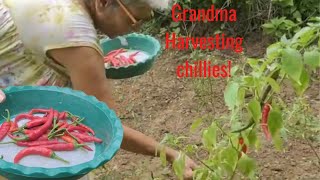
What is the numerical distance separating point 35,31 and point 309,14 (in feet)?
7.21

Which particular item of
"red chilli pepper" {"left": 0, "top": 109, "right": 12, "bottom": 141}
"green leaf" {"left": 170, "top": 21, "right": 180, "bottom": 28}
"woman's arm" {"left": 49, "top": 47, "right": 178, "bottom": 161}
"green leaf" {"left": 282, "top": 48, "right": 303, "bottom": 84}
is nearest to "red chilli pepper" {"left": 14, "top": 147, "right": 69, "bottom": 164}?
"red chilli pepper" {"left": 0, "top": 109, "right": 12, "bottom": 141}

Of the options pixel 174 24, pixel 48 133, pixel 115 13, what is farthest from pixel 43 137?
pixel 174 24

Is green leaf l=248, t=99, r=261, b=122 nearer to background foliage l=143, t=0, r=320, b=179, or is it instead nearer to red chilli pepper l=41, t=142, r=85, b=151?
background foliage l=143, t=0, r=320, b=179

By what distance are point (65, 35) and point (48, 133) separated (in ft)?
0.90

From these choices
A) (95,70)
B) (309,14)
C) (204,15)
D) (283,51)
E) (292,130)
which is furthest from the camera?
(204,15)

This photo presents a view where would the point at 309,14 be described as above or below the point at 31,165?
below

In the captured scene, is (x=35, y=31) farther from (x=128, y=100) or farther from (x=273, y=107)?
(x=128, y=100)

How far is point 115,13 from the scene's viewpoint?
164cm

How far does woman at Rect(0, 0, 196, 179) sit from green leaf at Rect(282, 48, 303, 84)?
0.67m

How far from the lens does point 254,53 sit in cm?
Result: 347

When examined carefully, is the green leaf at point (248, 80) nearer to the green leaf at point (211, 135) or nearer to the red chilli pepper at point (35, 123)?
the green leaf at point (211, 135)

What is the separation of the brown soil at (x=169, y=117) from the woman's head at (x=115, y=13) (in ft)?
2.76

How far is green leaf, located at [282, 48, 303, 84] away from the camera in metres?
1.05

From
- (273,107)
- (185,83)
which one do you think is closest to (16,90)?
(273,107)
